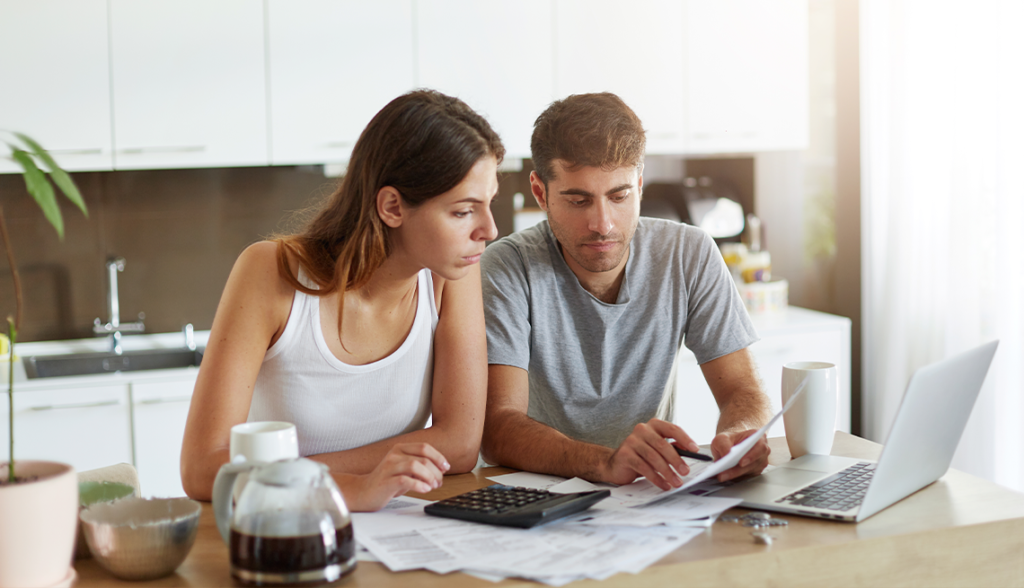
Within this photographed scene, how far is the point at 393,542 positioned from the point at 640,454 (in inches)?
14.5

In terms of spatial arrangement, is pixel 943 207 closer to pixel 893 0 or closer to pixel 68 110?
pixel 893 0

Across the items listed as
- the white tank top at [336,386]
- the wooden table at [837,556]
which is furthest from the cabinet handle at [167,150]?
the wooden table at [837,556]

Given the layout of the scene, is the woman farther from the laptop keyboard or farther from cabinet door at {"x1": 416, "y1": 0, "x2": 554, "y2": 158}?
cabinet door at {"x1": 416, "y1": 0, "x2": 554, "y2": 158}

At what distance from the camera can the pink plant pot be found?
2.87ft

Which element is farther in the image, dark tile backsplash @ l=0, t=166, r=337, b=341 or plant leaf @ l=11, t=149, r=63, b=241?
dark tile backsplash @ l=0, t=166, r=337, b=341

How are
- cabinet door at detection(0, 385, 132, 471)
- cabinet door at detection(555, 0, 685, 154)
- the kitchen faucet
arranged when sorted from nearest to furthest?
cabinet door at detection(0, 385, 132, 471) < the kitchen faucet < cabinet door at detection(555, 0, 685, 154)

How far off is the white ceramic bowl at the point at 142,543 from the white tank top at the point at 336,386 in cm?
44

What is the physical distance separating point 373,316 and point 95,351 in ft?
5.81

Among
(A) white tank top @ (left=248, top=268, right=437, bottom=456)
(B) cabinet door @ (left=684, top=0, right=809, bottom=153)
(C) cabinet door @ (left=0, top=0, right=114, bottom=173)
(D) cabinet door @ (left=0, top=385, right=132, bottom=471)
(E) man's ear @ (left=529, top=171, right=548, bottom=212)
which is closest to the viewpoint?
(A) white tank top @ (left=248, top=268, right=437, bottom=456)

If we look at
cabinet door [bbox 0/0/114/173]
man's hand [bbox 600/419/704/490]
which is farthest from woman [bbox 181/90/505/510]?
cabinet door [bbox 0/0/114/173]

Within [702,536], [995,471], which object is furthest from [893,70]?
[702,536]

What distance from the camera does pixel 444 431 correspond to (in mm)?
1435

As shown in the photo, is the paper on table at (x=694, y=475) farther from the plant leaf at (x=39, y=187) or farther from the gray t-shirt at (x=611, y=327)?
the plant leaf at (x=39, y=187)

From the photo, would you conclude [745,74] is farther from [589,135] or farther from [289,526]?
[289,526]
